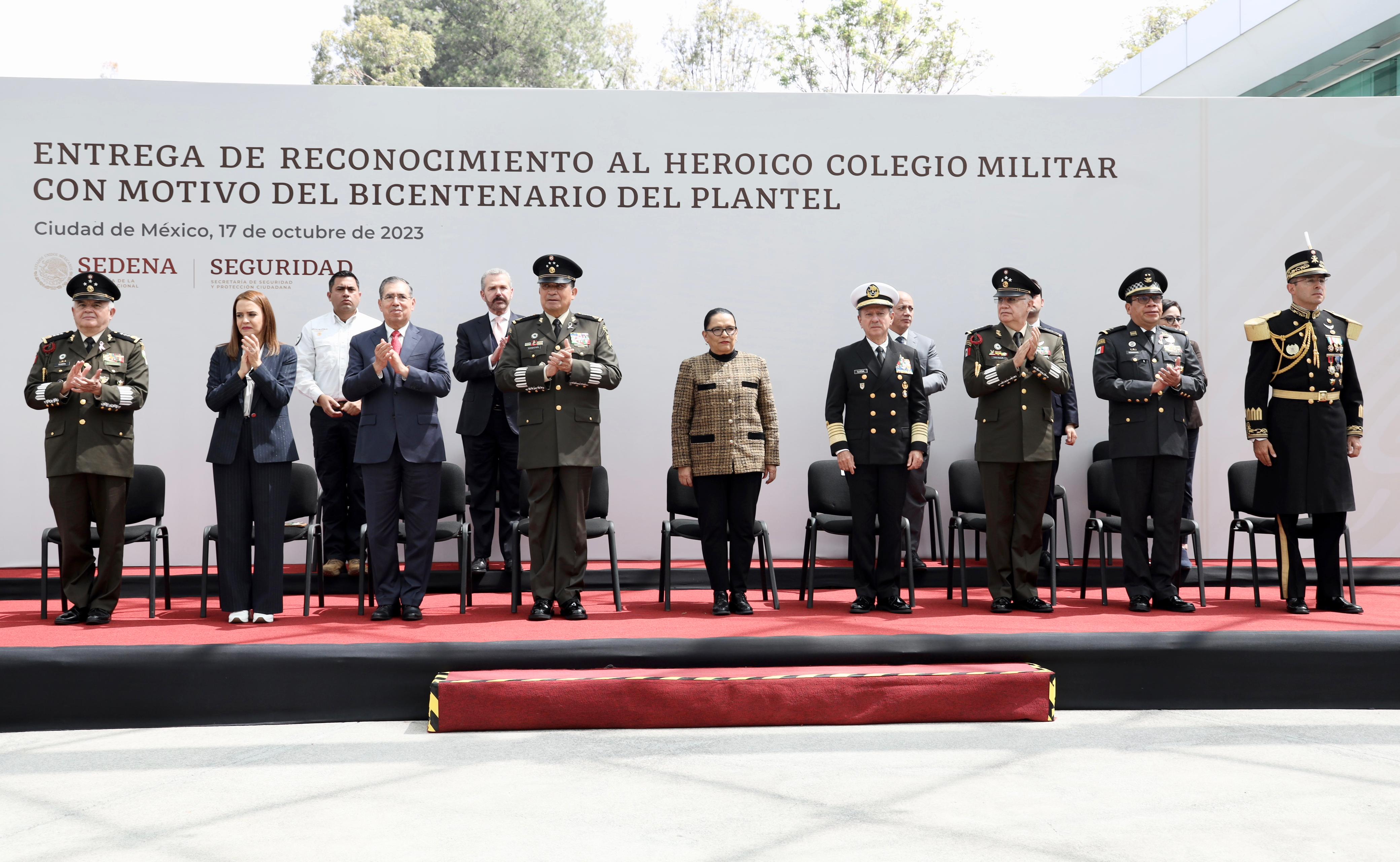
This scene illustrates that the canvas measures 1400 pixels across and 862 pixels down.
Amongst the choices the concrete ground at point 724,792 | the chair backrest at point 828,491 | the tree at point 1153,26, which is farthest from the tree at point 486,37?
the concrete ground at point 724,792

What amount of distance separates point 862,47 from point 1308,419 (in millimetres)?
23486

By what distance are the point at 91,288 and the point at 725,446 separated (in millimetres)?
2817

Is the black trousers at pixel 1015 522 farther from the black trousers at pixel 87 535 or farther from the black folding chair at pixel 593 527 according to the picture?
the black trousers at pixel 87 535

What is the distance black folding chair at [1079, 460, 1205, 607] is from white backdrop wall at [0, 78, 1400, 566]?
0.56 metres

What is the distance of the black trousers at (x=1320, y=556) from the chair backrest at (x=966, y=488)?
4.64ft

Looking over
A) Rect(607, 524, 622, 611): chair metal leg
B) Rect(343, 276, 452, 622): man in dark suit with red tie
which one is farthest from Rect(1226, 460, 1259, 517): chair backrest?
Rect(343, 276, 452, 622): man in dark suit with red tie

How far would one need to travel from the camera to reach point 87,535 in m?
4.89

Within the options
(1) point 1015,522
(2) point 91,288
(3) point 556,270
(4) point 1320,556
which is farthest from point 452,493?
(4) point 1320,556

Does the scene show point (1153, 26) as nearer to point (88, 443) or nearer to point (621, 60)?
point (621, 60)

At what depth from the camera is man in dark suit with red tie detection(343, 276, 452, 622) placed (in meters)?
4.84

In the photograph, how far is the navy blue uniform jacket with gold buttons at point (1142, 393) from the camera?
5055mm

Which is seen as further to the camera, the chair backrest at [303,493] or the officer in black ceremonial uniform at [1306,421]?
the chair backrest at [303,493]

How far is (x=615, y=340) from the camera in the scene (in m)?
6.48

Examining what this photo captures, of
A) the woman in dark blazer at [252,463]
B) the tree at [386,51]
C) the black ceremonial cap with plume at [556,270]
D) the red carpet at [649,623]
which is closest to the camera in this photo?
the red carpet at [649,623]
